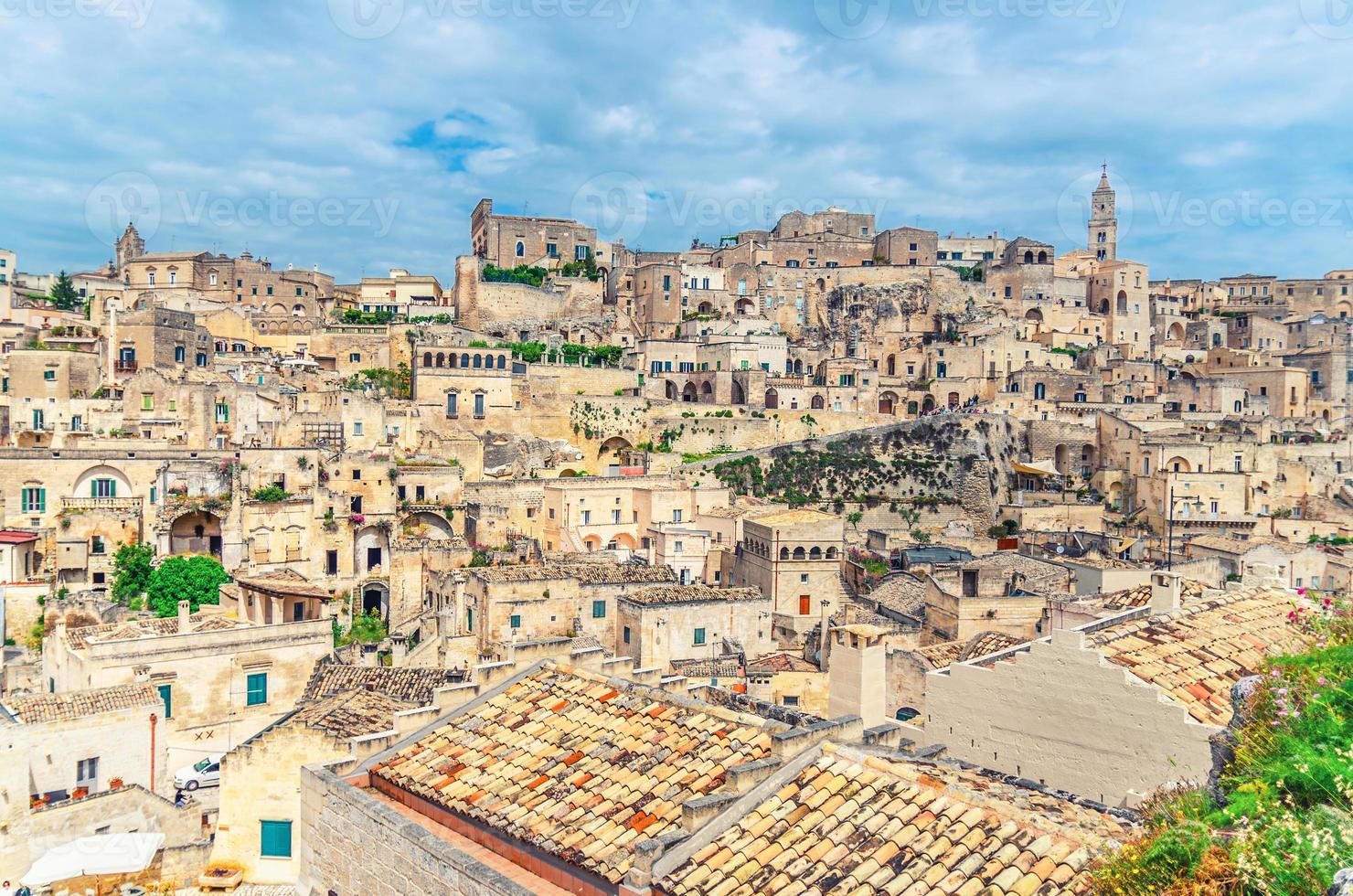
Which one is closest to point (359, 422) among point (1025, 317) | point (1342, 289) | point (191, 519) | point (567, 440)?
point (191, 519)

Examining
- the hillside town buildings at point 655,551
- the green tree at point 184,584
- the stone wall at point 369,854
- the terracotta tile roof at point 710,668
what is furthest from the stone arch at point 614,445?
the stone wall at point 369,854

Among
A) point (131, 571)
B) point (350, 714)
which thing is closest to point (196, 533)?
point (131, 571)

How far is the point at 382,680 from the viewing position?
22703 mm

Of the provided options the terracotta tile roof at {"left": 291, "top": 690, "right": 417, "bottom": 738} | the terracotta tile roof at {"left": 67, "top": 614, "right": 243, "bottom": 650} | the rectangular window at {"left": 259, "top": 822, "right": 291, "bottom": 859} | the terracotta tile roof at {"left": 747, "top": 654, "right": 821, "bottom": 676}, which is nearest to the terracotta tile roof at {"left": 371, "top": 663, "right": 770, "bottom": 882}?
the terracotta tile roof at {"left": 291, "top": 690, "right": 417, "bottom": 738}

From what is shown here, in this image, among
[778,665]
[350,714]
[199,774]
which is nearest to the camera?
[350,714]

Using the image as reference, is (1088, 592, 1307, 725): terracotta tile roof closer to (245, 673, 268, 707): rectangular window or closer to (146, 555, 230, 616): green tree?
(245, 673, 268, 707): rectangular window

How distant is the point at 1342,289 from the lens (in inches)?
3654

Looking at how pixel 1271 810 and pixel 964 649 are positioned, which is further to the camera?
pixel 964 649

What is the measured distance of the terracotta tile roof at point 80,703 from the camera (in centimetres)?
2048

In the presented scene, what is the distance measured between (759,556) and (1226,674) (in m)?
25.9

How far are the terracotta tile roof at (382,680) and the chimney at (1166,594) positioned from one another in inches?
566

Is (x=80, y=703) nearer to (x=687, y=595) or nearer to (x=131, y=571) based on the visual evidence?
(x=131, y=571)

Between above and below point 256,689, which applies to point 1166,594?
above

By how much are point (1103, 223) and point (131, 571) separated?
306ft
